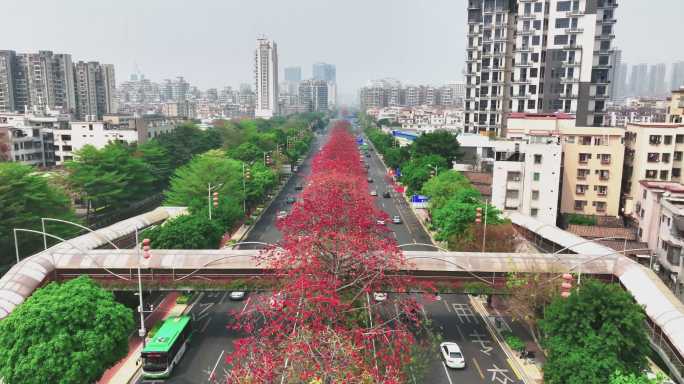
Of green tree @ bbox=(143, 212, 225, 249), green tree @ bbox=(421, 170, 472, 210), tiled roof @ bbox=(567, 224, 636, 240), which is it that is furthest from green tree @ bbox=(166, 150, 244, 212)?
tiled roof @ bbox=(567, 224, 636, 240)

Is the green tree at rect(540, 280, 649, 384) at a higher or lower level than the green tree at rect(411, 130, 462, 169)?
lower

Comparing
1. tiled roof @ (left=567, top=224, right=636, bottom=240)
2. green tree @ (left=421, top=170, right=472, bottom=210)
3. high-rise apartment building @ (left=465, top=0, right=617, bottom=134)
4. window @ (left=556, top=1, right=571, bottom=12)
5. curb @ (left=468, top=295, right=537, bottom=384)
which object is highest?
window @ (left=556, top=1, right=571, bottom=12)

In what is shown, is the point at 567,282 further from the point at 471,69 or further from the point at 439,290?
the point at 471,69

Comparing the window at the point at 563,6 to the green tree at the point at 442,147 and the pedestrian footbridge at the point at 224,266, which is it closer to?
the green tree at the point at 442,147

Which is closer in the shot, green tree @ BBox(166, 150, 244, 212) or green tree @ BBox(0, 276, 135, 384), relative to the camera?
green tree @ BBox(0, 276, 135, 384)

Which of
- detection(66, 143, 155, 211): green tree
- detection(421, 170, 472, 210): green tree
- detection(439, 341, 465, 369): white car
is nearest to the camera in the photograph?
detection(439, 341, 465, 369): white car

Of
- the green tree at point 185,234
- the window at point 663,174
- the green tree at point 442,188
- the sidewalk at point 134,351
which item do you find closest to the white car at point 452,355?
the sidewalk at point 134,351

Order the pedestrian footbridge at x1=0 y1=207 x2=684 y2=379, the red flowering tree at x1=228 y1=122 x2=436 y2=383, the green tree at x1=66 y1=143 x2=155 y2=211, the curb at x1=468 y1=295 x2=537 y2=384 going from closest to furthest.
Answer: the red flowering tree at x1=228 y1=122 x2=436 y2=383, the curb at x1=468 y1=295 x2=537 y2=384, the pedestrian footbridge at x1=0 y1=207 x2=684 y2=379, the green tree at x1=66 y1=143 x2=155 y2=211

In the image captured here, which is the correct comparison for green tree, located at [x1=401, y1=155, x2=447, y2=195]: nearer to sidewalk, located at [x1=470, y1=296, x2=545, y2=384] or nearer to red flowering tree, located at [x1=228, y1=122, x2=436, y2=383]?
red flowering tree, located at [x1=228, y1=122, x2=436, y2=383]
